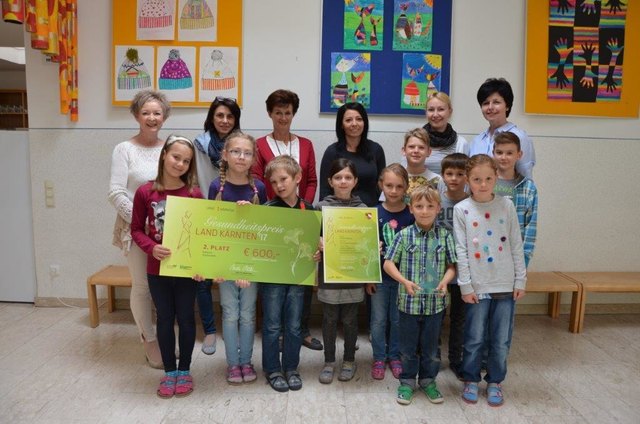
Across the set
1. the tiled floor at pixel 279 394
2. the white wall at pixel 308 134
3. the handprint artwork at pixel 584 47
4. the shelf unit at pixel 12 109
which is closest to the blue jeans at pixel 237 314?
the tiled floor at pixel 279 394

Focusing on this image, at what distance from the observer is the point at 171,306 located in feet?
7.74

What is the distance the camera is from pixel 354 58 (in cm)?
342

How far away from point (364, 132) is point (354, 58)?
0.80 m

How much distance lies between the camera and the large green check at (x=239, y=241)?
227 cm

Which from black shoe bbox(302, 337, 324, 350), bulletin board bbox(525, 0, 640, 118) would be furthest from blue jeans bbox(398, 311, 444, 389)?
bulletin board bbox(525, 0, 640, 118)

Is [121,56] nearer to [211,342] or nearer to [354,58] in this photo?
[354,58]

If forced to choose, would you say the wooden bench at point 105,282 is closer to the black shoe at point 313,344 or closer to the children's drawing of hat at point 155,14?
the black shoe at point 313,344

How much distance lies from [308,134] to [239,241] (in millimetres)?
1388

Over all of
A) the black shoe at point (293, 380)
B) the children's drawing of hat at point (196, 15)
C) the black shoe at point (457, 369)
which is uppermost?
the children's drawing of hat at point (196, 15)

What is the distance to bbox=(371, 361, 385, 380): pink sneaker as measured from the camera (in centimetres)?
257

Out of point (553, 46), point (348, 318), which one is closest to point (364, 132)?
point (348, 318)

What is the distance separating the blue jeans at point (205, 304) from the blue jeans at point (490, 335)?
1.54m

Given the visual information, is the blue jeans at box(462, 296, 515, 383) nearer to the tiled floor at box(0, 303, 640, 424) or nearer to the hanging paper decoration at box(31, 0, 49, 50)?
the tiled floor at box(0, 303, 640, 424)

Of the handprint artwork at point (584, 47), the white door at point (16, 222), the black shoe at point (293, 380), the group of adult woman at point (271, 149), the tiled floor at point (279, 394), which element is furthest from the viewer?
the white door at point (16, 222)
